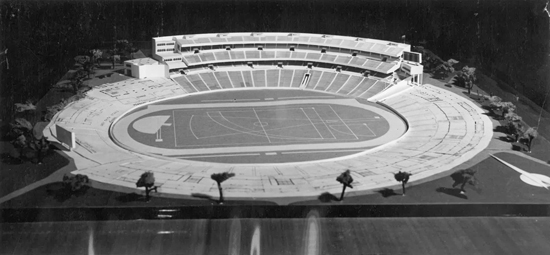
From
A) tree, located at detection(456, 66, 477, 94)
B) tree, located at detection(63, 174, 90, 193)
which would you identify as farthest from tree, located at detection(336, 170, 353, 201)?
tree, located at detection(456, 66, 477, 94)

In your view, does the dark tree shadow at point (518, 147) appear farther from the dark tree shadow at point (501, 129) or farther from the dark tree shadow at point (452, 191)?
the dark tree shadow at point (452, 191)

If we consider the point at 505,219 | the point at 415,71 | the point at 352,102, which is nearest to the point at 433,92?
the point at 415,71

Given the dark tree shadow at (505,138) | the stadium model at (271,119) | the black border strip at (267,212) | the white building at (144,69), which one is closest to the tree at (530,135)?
the dark tree shadow at (505,138)

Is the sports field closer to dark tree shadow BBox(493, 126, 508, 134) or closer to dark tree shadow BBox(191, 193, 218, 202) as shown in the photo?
dark tree shadow BBox(493, 126, 508, 134)

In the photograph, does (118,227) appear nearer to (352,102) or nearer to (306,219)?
(306,219)

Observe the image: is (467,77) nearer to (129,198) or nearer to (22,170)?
(129,198)

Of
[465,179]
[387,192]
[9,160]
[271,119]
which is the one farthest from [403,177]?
[9,160]
